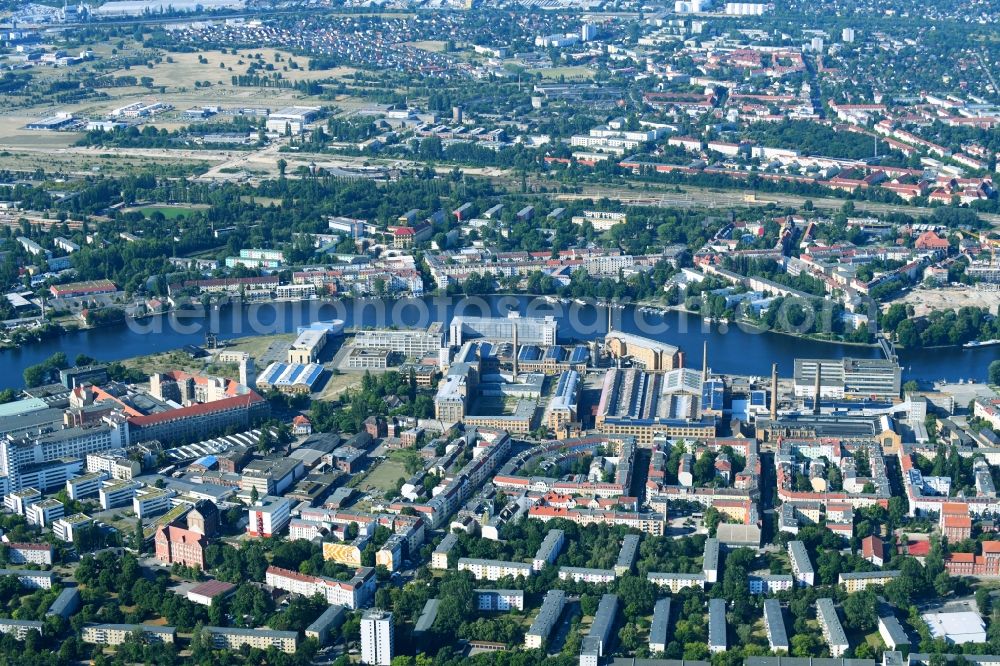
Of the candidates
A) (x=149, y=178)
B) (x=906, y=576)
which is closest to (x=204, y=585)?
(x=906, y=576)

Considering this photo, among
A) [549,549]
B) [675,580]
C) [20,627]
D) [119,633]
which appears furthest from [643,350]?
[20,627]

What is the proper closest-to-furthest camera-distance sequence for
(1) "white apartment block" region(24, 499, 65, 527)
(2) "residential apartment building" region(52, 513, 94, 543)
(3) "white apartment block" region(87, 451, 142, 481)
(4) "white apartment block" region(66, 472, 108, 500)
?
(2) "residential apartment building" region(52, 513, 94, 543), (1) "white apartment block" region(24, 499, 65, 527), (4) "white apartment block" region(66, 472, 108, 500), (3) "white apartment block" region(87, 451, 142, 481)

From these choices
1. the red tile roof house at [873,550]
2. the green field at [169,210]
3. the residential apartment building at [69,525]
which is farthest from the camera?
the green field at [169,210]

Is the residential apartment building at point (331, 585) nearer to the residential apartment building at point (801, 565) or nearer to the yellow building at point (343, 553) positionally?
the yellow building at point (343, 553)

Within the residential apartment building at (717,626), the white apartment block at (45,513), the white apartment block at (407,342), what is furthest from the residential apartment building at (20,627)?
the white apartment block at (407,342)

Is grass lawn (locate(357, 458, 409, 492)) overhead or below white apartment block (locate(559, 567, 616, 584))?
below

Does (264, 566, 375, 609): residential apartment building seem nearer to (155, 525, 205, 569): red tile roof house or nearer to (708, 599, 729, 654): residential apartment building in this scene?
(155, 525, 205, 569): red tile roof house

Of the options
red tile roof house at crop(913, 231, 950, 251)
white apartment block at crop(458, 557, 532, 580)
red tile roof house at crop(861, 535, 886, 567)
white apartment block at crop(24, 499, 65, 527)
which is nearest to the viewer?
white apartment block at crop(458, 557, 532, 580)

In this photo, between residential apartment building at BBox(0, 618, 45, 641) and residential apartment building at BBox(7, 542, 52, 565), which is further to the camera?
residential apartment building at BBox(7, 542, 52, 565)

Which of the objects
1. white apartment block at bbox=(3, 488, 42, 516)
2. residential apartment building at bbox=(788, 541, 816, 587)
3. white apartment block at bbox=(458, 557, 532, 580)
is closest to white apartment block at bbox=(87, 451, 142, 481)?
white apartment block at bbox=(3, 488, 42, 516)
